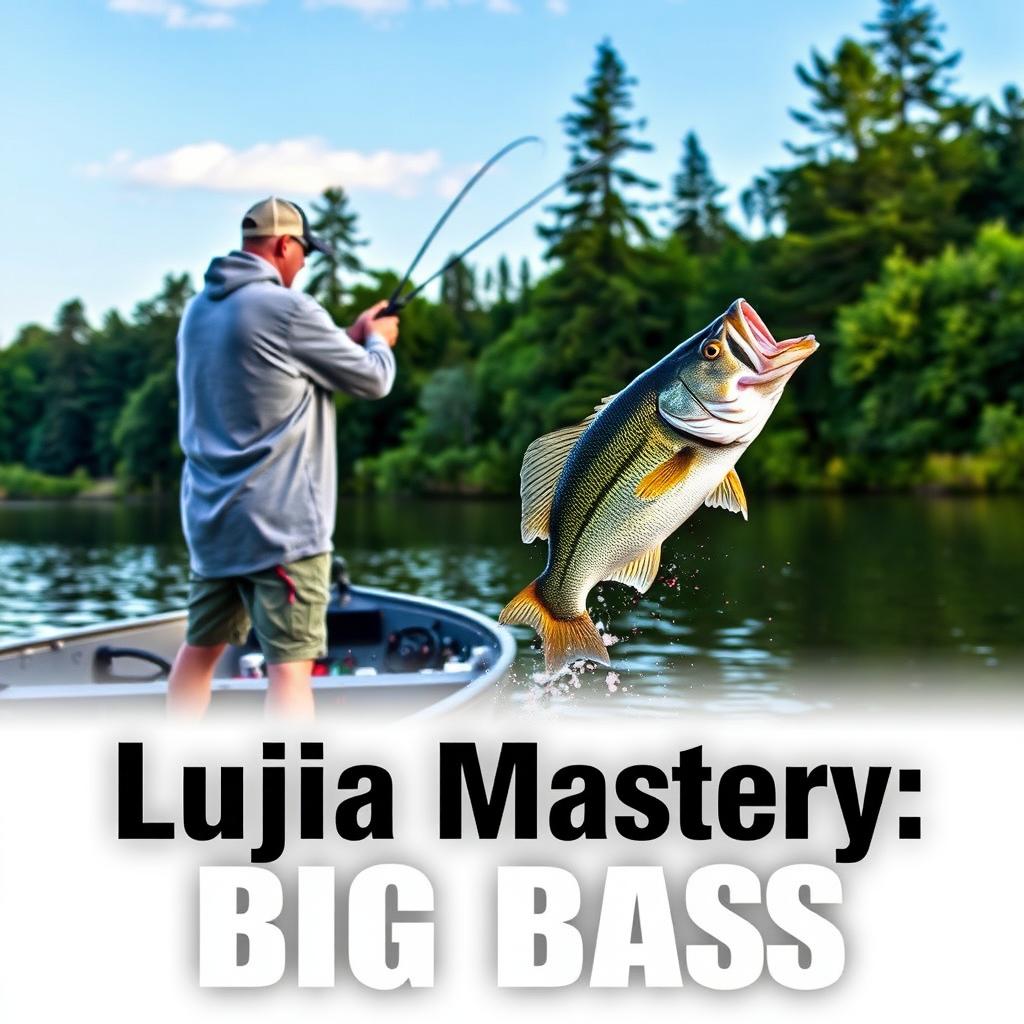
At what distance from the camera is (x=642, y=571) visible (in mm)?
1535

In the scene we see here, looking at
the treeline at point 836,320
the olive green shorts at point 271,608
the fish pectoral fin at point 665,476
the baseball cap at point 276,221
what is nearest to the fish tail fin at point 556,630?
the fish pectoral fin at point 665,476

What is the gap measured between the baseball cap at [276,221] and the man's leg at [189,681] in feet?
3.76

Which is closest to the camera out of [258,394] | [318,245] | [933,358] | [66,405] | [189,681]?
[258,394]

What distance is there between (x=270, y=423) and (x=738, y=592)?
44.8 ft

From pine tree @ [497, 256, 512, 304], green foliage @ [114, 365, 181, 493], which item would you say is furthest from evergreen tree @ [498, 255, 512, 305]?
green foliage @ [114, 365, 181, 493]

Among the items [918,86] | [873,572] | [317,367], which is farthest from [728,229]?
[317,367]

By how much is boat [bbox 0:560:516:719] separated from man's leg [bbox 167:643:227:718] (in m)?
0.96

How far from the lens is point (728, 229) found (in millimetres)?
67250

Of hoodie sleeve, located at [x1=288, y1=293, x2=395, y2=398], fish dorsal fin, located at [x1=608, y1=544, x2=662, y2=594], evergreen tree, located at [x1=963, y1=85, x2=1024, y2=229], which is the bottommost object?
fish dorsal fin, located at [x1=608, y1=544, x2=662, y2=594]

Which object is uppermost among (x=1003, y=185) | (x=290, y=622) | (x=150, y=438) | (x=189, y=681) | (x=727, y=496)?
(x=1003, y=185)

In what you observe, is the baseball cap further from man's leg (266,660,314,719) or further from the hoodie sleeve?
man's leg (266,660,314,719)

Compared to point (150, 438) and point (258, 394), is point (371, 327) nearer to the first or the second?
point (258, 394)

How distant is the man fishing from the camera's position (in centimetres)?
321

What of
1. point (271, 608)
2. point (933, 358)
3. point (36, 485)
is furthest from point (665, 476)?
point (36, 485)
